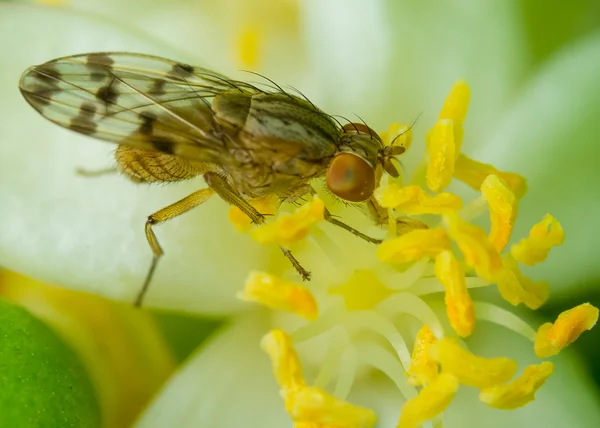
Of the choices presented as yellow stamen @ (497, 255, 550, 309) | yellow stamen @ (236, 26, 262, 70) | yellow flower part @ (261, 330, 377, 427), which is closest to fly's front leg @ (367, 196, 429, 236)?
yellow stamen @ (497, 255, 550, 309)

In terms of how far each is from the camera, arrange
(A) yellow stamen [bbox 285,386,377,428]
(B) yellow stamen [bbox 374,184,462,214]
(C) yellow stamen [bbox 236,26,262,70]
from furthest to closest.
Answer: (C) yellow stamen [bbox 236,26,262,70] < (B) yellow stamen [bbox 374,184,462,214] < (A) yellow stamen [bbox 285,386,377,428]

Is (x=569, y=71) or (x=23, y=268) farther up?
(x=569, y=71)

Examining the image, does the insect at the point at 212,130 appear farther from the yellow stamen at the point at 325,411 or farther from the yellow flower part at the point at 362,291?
the yellow stamen at the point at 325,411

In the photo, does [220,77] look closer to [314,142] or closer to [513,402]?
[314,142]

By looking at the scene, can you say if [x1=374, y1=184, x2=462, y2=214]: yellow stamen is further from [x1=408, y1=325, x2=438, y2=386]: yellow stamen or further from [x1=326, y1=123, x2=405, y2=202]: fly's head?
[x1=408, y1=325, x2=438, y2=386]: yellow stamen

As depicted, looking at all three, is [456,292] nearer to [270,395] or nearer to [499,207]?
[499,207]

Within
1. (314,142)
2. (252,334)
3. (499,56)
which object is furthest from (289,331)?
(499,56)
